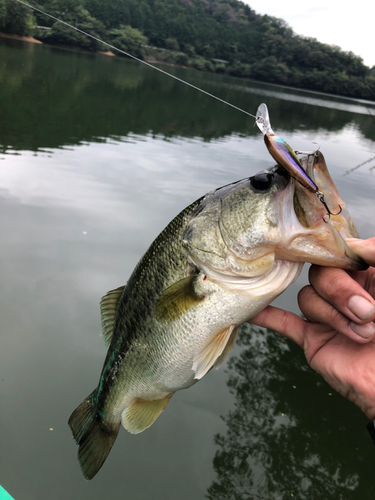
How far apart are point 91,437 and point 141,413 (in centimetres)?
36

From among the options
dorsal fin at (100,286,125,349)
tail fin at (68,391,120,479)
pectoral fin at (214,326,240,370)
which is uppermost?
pectoral fin at (214,326,240,370)

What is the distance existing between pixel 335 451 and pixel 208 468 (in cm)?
145

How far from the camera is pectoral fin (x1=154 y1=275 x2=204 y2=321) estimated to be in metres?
1.80

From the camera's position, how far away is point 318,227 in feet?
4.91

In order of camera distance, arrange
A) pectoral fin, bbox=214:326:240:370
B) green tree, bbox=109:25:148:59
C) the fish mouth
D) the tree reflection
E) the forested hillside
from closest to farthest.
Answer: the fish mouth → pectoral fin, bbox=214:326:240:370 → the tree reflection → green tree, bbox=109:25:148:59 → the forested hillside

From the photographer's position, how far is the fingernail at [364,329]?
1.63 metres

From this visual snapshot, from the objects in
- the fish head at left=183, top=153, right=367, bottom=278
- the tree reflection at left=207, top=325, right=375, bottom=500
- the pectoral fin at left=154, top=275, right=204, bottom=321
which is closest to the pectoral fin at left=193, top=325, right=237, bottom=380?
the pectoral fin at left=154, top=275, right=204, bottom=321

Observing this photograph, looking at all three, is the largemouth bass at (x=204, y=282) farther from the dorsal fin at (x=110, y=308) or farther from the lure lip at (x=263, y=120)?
the lure lip at (x=263, y=120)

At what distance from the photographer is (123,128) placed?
56.3ft

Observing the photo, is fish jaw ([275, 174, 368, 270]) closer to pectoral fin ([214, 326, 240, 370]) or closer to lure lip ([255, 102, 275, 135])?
lure lip ([255, 102, 275, 135])

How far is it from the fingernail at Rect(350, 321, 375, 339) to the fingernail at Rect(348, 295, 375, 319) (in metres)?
0.12

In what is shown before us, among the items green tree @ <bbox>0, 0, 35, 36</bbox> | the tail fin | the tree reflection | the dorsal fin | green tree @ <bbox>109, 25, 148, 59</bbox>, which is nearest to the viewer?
the tail fin

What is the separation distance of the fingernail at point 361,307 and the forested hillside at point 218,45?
72130 mm

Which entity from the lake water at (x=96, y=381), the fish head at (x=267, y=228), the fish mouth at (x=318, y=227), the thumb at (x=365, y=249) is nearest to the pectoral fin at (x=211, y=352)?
the fish head at (x=267, y=228)
